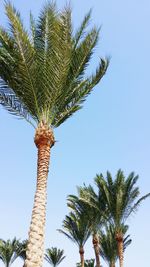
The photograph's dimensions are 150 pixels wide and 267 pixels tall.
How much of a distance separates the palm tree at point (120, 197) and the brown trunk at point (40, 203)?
38.6 ft

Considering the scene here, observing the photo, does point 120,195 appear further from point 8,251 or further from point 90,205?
point 8,251

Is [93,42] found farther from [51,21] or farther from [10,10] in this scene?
[10,10]

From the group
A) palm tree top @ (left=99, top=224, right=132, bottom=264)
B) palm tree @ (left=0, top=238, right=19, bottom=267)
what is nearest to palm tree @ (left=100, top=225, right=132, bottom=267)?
palm tree top @ (left=99, top=224, right=132, bottom=264)

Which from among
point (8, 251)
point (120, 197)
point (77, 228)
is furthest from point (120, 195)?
point (8, 251)

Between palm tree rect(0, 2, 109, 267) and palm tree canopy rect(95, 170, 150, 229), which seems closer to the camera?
palm tree rect(0, 2, 109, 267)

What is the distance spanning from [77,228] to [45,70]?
19.7m

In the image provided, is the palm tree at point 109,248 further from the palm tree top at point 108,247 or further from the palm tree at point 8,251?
the palm tree at point 8,251

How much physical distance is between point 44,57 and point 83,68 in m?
1.50

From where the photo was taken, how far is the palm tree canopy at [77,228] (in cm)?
2757

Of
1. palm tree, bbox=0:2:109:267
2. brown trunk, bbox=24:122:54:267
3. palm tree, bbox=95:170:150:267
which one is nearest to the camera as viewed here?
brown trunk, bbox=24:122:54:267

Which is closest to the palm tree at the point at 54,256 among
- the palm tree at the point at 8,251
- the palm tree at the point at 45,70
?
the palm tree at the point at 8,251

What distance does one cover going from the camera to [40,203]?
10289 millimetres

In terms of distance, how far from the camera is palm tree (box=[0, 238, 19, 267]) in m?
37.8

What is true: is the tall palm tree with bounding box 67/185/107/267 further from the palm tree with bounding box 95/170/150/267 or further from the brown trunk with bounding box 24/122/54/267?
the brown trunk with bounding box 24/122/54/267
